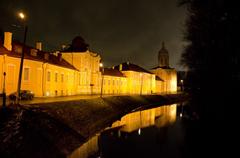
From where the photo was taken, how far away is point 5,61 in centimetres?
2400

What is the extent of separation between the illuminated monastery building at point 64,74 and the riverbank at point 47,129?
306 inches

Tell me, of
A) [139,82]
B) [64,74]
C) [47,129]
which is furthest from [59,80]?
[139,82]

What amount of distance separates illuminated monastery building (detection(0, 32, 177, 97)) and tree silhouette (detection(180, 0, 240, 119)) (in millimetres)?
19978

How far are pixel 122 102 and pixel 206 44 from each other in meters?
31.2

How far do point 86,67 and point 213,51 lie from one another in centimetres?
3533

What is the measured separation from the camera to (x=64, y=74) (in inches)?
1507

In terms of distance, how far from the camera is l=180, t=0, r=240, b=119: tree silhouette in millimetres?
11330

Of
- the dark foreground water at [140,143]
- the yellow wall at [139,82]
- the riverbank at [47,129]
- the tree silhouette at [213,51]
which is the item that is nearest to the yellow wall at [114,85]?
the yellow wall at [139,82]

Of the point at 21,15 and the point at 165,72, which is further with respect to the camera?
the point at 165,72

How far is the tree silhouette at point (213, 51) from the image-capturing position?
1133 cm

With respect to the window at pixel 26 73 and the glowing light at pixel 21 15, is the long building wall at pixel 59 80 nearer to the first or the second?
the window at pixel 26 73

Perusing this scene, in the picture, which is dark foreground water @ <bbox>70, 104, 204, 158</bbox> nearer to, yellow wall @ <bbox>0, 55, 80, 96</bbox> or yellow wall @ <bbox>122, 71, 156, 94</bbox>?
yellow wall @ <bbox>0, 55, 80, 96</bbox>

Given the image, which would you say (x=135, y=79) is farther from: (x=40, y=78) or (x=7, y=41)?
(x=7, y=41)

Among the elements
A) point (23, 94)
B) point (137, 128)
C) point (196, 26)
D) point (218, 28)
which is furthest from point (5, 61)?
point (218, 28)
